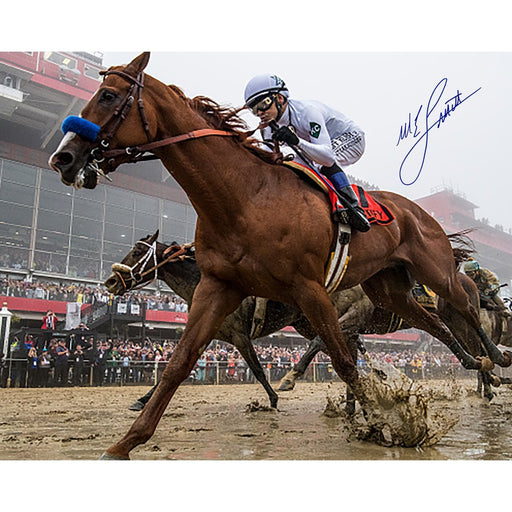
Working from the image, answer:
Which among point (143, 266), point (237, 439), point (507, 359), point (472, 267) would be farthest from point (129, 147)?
point (472, 267)

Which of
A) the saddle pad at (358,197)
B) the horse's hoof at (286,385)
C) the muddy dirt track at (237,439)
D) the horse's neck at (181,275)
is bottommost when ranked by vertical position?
the muddy dirt track at (237,439)

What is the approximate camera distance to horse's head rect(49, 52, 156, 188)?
104 inches

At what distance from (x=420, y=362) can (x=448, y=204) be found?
331 inches

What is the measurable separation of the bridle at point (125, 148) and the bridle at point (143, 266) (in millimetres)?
3217

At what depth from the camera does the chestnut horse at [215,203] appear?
274 centimetres

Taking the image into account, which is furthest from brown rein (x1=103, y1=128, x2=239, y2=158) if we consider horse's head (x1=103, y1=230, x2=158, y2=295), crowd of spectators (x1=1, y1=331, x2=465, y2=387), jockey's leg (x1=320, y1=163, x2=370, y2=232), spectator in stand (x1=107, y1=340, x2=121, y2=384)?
spectator in stand (x1=107, y1=340, x2=121, y2=384)

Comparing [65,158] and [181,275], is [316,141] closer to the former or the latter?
[65,158]

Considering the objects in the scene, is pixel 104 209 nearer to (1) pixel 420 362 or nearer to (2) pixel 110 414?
(1) pixel 420 362

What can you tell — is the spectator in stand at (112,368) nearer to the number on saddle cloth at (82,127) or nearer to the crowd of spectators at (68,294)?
the crowd of spectators at (68,294)

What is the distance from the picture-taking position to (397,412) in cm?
342

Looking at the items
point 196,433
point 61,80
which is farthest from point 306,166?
point 61,80

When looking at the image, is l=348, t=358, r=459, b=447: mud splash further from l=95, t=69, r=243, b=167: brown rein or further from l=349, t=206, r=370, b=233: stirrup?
l=95, t=69, r=243, b=167: brown rein

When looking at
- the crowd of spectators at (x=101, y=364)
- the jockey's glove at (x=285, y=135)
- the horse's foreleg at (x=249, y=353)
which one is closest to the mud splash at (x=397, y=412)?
the jockey's glove at (x=285, y=135)

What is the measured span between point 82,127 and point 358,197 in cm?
217
